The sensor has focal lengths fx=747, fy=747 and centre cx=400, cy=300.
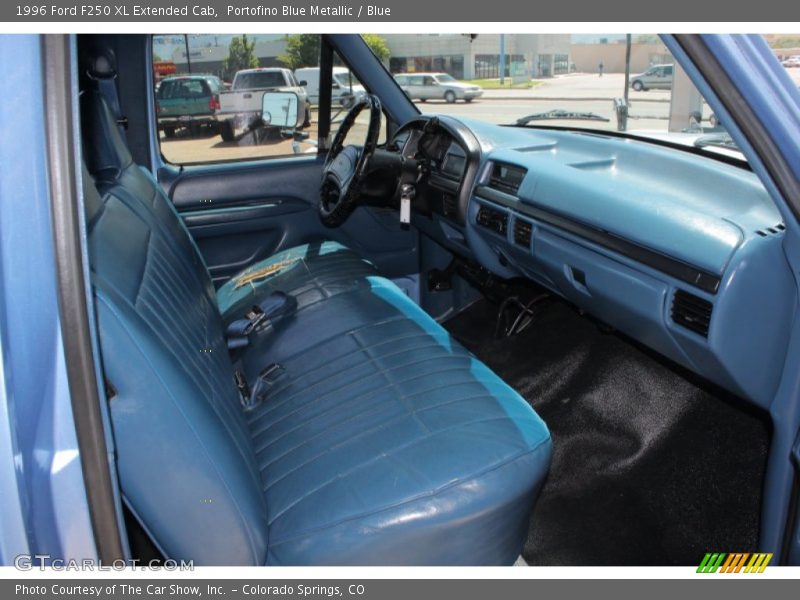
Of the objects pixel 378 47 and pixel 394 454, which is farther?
pixel 378 47

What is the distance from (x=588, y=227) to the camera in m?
1.97

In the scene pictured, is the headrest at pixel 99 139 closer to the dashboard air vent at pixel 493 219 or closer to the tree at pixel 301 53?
the tree at pixel 301 53

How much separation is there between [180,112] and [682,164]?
1977 mm

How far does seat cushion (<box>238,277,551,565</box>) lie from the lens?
137cm

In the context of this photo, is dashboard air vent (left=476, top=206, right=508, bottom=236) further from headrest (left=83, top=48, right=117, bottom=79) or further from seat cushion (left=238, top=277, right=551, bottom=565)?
headrest (left=83, top=48, right=117, bottom=79)

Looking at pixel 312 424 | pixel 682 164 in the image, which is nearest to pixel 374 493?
pixel 312 424

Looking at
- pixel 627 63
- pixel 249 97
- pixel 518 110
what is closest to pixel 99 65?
pixel 249 97

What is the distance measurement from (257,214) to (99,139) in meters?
1.20

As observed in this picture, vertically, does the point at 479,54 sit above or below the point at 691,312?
above

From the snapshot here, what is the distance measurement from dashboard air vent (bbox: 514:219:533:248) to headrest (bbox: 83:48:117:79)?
146 centimetres

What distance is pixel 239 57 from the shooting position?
281 cm

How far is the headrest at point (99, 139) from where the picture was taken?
192 cm

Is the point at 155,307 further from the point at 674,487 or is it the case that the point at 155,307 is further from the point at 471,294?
the point at 471,294

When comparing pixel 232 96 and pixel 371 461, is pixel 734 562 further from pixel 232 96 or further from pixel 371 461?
pixel 232 96
